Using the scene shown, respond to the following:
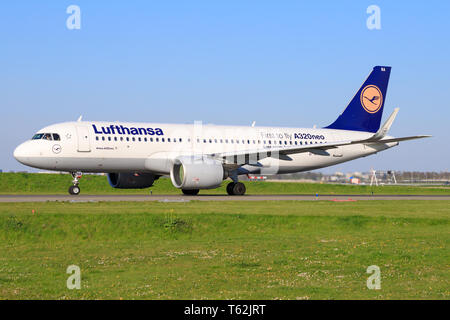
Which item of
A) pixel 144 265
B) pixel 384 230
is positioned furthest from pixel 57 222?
pixel 384 230

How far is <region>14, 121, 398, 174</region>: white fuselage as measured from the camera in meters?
32.9

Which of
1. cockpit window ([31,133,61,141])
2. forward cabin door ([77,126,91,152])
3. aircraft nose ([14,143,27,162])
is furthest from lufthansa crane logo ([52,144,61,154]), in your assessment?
aircraft nose ([14,143,27,162])

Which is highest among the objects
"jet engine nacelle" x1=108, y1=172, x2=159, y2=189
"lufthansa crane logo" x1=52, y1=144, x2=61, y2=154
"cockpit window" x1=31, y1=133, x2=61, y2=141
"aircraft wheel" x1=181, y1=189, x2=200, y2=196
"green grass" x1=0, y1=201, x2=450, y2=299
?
"cockpit window" x1=31, y1=133, x2=61, y2=141

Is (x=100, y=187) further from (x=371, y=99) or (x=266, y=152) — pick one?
(x=371, y=99)

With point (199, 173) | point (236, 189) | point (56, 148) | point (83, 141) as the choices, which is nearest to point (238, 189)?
point (236, 189)

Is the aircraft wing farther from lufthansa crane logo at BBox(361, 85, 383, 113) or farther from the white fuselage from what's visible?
lufthansa crane logo at BBox(361, 85, 383, 113)

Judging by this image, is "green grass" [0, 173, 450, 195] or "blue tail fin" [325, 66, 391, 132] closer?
"blue tail fin" [325, 66, 391, 132]

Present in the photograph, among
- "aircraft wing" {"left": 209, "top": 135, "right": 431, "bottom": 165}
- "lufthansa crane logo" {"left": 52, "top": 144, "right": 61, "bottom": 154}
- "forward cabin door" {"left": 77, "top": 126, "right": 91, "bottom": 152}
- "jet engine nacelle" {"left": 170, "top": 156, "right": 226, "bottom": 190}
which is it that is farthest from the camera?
"aircraft wing" {"left": 209, "top": 135, "right": 431, "bottom": 165}
